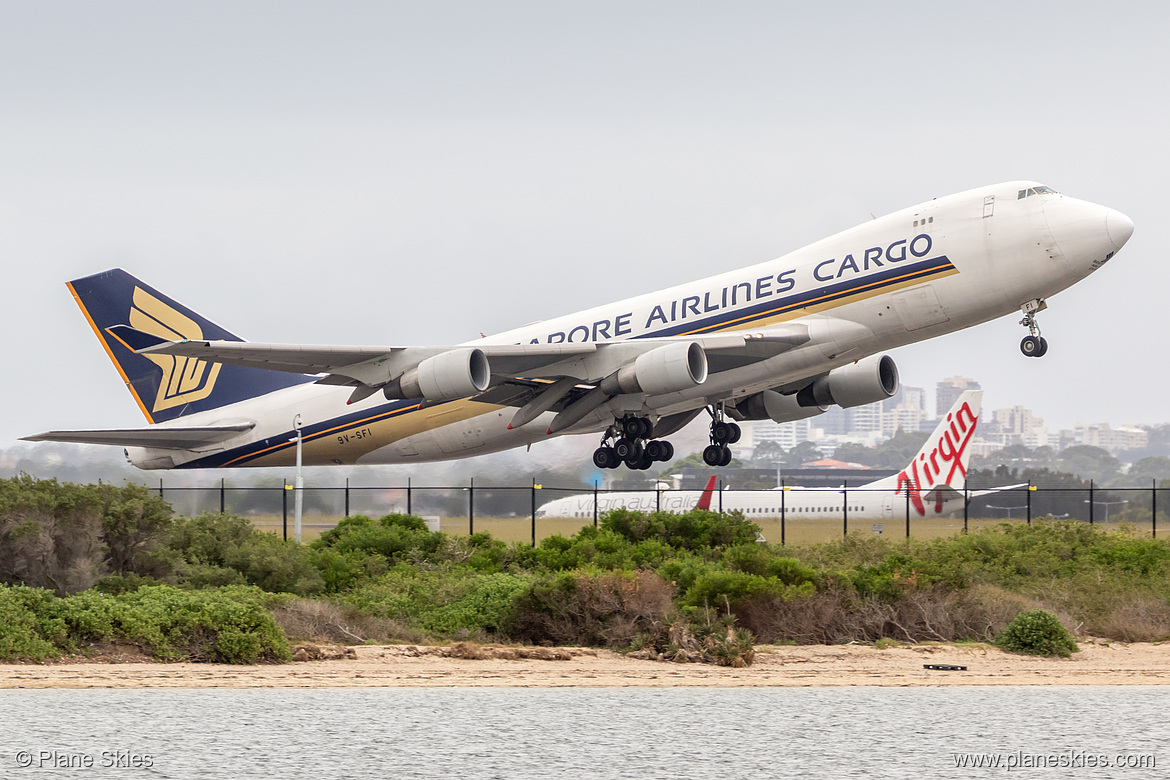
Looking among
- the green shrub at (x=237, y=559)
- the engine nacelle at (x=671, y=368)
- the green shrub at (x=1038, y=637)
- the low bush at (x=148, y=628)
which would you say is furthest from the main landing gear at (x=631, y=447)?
the low bush at (x=148, y=628)

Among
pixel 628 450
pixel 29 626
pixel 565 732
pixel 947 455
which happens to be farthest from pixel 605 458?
pixel 947 455

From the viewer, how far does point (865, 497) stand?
46.6m

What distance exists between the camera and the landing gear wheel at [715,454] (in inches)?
1303

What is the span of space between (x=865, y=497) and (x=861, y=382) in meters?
16.1

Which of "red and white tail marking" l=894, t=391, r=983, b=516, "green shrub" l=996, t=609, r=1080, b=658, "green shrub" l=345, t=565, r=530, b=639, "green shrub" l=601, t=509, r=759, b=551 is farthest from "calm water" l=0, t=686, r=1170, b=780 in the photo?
"red and white tail marking" l=894, t=391, r=983, b=516

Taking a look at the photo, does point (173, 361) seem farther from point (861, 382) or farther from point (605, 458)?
point (861, 382)

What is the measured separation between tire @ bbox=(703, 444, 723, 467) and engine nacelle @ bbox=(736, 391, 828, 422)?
3.58 feet

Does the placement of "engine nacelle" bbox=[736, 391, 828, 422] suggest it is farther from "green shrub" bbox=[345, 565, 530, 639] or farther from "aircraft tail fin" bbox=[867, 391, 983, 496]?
"aircraft tail fin" bbox=[867, 391, 983, 496]

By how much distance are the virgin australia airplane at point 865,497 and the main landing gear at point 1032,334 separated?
1403cm

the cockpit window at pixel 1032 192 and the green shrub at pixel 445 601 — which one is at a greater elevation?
the cockpit window at pixel 1032 192

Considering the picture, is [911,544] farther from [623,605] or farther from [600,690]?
[600,690]

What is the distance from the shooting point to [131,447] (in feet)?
120

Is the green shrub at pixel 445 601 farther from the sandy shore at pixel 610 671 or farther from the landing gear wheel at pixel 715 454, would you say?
the landing gear wheel at pixel 715 454

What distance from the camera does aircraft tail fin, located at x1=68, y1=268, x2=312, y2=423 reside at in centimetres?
3772
